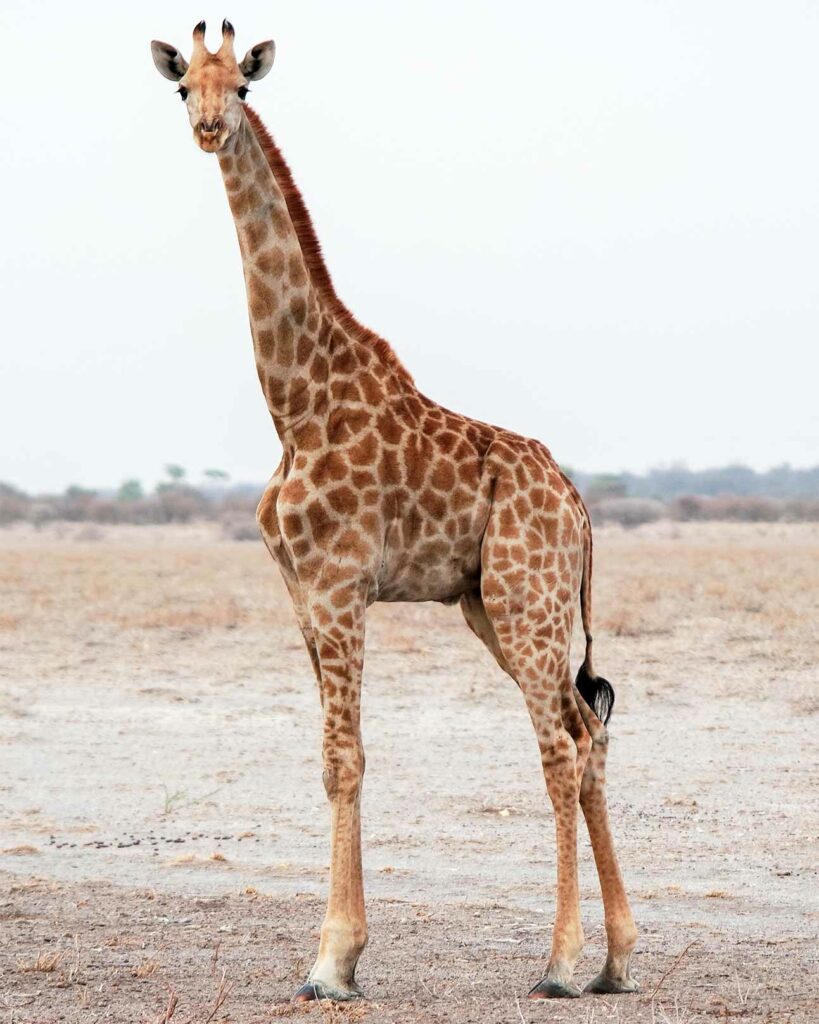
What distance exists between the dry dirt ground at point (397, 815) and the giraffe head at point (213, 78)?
131 inches

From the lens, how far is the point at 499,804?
1041 centimetres

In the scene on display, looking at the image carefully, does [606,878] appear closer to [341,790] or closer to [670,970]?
[670,970]

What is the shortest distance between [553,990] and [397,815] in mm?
4106

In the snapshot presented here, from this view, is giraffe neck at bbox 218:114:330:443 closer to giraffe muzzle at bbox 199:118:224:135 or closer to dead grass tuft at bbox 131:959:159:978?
giraffe muzzle at bbox 199:118:224:135

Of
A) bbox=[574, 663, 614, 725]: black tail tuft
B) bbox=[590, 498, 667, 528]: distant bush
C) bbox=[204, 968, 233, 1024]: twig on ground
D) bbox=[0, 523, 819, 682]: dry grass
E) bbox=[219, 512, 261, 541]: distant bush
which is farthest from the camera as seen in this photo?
bbox=[590, 498, 667, 528]: distant bush

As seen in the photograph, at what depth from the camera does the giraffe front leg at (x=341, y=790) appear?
6.14m

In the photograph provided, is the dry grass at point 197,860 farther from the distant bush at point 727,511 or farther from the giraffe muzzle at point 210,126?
the distant bush at point 727,511

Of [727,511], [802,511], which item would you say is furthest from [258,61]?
[802,511]

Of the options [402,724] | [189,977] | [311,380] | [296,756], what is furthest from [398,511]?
[402,724]

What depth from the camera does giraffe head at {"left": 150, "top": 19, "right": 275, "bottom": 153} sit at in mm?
6012

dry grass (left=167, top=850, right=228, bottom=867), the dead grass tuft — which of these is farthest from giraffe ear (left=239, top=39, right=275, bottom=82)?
dry grass (left=167, top=850, right=228, bottom=867)

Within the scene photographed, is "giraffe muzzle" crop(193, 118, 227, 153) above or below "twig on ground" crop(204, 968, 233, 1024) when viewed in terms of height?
above

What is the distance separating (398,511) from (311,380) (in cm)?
66

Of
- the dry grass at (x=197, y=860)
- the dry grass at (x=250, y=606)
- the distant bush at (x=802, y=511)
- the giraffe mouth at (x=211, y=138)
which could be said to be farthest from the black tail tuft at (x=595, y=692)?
the distant bush at (x=802, y=511)
